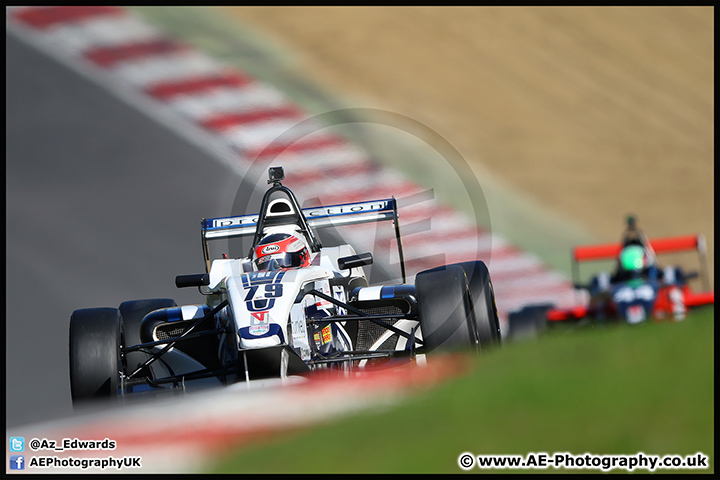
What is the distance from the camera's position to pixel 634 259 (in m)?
11.8

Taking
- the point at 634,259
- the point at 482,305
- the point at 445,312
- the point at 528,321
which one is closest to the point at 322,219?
the point at 482,305

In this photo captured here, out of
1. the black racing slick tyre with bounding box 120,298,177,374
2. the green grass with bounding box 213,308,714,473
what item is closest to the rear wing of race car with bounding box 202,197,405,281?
the black racing slick tyre with bounding box 120,298,177,374

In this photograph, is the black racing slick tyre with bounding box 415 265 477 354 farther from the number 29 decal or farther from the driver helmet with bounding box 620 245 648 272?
the driver helmet with bounding box 620 245 648 272

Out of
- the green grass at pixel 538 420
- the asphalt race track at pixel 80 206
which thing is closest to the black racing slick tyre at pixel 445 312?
the green grass at pixel 538 420

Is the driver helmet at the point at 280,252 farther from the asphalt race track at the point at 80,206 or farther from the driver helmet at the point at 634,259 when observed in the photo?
the driver helmet at the point at 634,259

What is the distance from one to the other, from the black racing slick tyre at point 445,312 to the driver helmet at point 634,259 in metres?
5.63

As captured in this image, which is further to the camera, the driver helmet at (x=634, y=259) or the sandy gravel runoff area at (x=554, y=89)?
the sandy gravel runoff area at (x=554, y=89)

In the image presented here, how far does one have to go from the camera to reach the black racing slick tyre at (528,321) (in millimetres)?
10273

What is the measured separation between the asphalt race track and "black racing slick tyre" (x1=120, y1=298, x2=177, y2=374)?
1658 millimetres

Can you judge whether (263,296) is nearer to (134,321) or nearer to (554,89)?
(134,321)

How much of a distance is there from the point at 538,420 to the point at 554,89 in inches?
550

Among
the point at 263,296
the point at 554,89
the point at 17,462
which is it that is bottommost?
the point at 17,462

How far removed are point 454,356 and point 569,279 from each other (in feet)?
24.2

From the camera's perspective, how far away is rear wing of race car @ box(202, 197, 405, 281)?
815 centimetres
